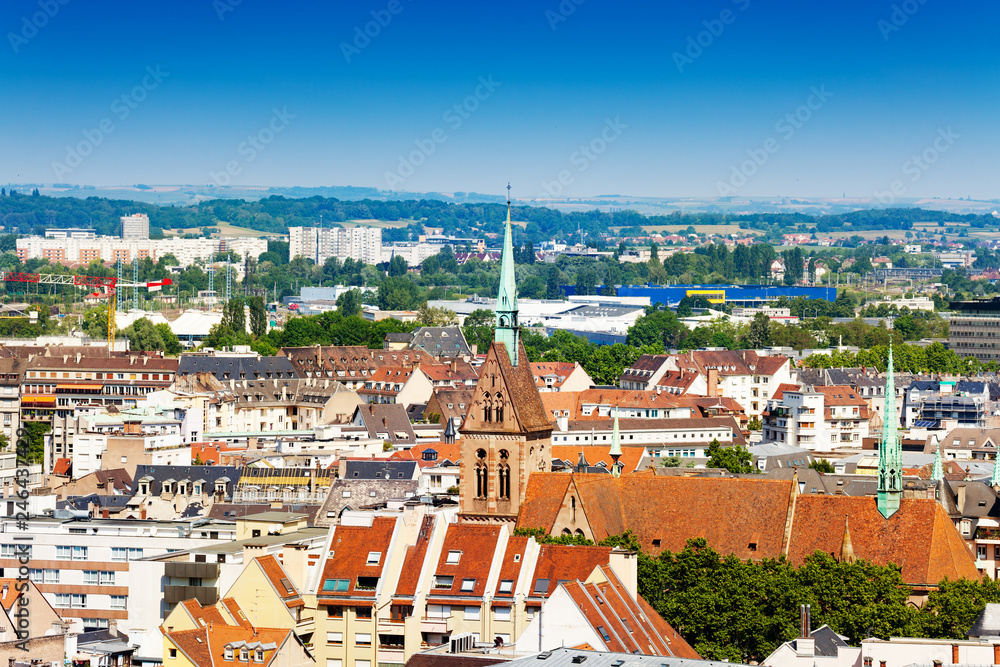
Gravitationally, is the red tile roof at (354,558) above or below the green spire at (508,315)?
below

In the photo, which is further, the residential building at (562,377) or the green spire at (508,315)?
the residential building at (562,377)

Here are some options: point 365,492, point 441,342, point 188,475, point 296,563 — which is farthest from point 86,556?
point 441,342

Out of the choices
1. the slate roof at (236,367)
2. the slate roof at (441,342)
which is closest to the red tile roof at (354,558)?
the slate roof at (236,367)

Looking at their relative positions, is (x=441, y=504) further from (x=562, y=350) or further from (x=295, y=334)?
(x=295, y=334)

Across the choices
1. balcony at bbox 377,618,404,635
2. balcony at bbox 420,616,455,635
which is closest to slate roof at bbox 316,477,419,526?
balcony at bbox 420,616,455,635

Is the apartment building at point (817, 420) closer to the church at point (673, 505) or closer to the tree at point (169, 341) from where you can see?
the church at point (673, 505)

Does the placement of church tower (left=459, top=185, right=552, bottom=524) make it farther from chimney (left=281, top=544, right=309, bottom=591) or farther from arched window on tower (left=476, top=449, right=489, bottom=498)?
chimney (left=281, top=544, right=309, bottom=591)
